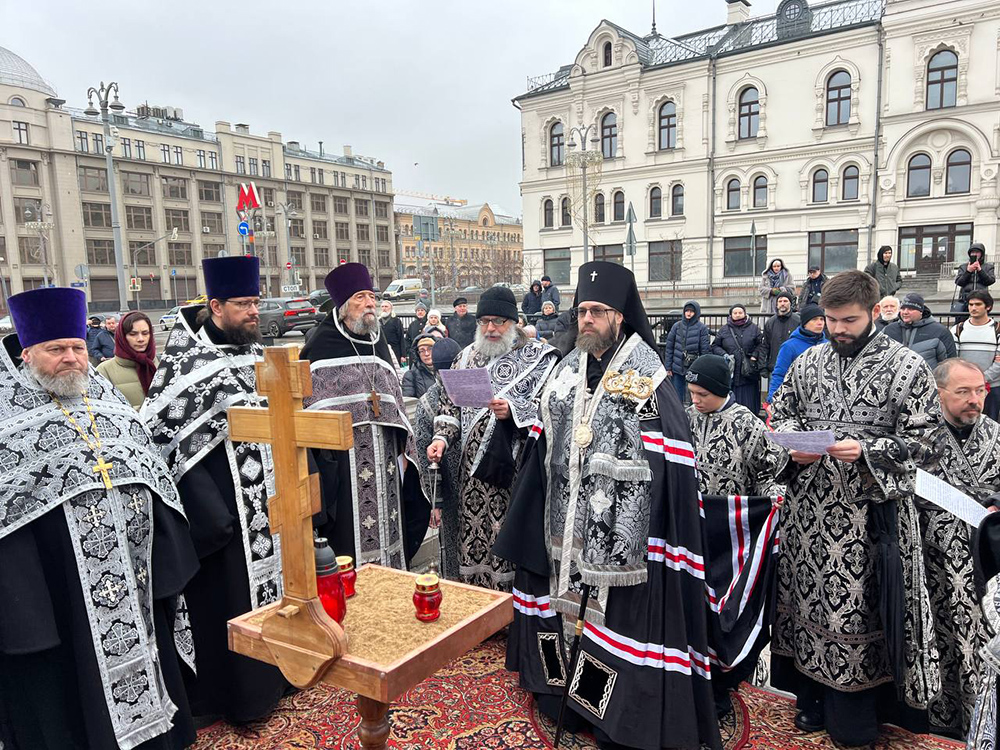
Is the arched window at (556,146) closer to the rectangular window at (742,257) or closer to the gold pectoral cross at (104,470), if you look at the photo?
the rectangular window at (742,257)

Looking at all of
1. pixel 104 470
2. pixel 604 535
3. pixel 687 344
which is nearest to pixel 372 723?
pixel 604 535

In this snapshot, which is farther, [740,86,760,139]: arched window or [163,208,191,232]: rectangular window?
[163,208,191,232]: rectangular window

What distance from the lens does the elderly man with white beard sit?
4344 millimetres

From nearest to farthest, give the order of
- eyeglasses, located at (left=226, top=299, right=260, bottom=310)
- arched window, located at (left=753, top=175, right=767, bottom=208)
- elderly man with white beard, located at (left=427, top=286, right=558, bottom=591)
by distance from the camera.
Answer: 1. eyeglasses, located at (left=226, top=299, right=260, bottom=310)
2. elderly man with white beard, located at (left=427, top=286, right=558, bottom=591)
3. arched window, located at (left=753, top=175, right=767, bottom=208)

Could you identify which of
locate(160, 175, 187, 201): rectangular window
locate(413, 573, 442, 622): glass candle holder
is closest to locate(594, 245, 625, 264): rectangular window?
locate(413, 573, 442, 622): glass candle holder

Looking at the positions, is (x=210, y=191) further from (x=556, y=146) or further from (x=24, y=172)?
(x=556, y=146)

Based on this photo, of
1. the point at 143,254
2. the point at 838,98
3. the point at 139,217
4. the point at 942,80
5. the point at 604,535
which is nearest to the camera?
the point at 604,535

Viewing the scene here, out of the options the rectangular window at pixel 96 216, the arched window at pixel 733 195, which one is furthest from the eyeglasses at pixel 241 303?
the rectangular window at pixel 96 216

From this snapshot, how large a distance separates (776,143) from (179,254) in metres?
44.5

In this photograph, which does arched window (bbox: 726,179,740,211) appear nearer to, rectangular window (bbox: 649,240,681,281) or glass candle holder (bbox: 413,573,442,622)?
rectangular window (bbox: 649,240,681,281)

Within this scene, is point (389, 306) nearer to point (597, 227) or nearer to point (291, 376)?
point (291, 376)

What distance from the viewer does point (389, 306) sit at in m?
11.3

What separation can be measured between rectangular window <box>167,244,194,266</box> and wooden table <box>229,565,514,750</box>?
5936cm

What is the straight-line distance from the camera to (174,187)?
57312 millimetres
